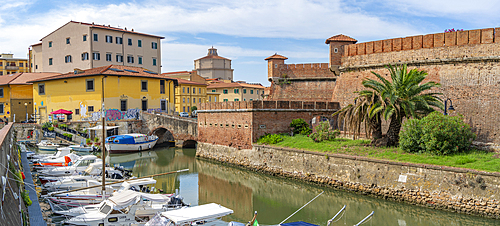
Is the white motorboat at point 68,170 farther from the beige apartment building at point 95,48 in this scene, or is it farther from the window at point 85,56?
the window at point 85,56

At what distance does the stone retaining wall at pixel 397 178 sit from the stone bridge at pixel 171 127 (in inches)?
533

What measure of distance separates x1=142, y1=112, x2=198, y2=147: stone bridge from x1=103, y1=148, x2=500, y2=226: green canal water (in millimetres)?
7101

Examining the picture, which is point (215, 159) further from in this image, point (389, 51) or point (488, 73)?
A: point (488, 73)

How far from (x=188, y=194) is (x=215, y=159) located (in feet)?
32.3

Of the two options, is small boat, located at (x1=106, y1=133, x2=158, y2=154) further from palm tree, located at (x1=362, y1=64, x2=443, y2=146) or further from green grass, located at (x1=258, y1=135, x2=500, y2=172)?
palm tree, located at (x1=362, y1=64, x2=443, y2=146)

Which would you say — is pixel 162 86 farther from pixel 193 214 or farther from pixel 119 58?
pixel 193 214

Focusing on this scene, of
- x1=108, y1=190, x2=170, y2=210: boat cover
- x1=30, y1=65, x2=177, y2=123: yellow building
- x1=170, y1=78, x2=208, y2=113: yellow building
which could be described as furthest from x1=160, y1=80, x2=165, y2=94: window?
x1=108, y1=190, x2=170, y2=210: boat cover

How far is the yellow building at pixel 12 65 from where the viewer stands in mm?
87625

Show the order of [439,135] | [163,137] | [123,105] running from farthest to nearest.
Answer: [163,137] < [123,105] < [439,135]

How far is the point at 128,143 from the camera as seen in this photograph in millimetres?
35969

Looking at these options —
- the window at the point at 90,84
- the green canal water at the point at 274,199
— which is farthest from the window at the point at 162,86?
the green canal water at the point at 274,199

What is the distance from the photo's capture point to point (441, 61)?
21516 mm

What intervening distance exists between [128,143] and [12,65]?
235 ft

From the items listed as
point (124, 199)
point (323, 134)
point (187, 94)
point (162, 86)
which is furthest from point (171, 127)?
point (187, 94)
